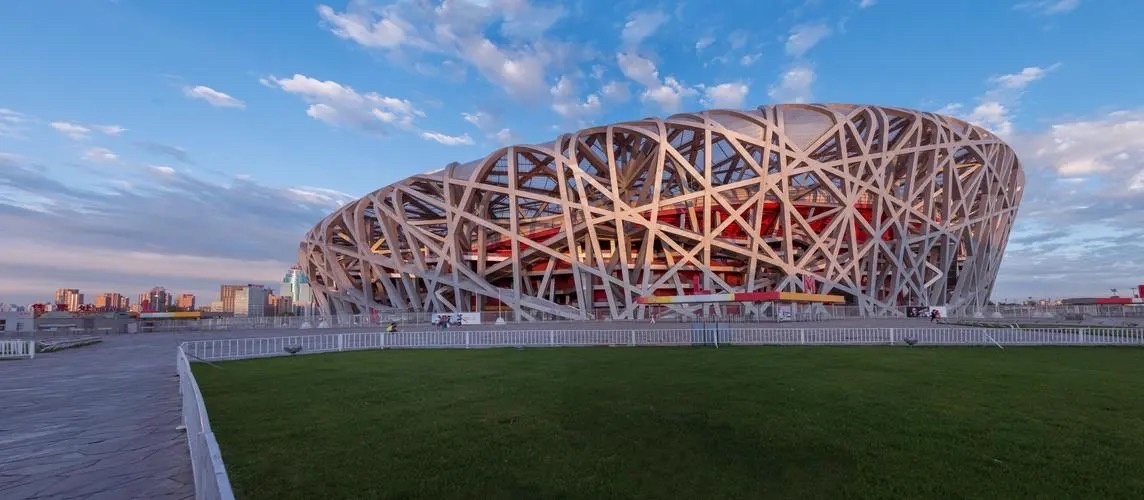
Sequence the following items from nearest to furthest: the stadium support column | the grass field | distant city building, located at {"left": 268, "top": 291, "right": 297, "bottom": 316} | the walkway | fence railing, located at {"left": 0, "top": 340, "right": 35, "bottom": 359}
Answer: the grass field → the walkway → fence railing, located at {"left": 0, "top": 340, "right": 35, "bottom": 359} → the stadium support column → distant city building, located at {"left": 268, "top": 291, "right": 297, "bottom": 316}

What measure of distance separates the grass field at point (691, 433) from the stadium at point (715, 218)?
31.7 meters

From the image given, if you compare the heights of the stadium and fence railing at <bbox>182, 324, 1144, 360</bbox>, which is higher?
the stadium

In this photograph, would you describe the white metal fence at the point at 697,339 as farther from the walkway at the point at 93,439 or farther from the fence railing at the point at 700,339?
the walkway at the point at 93,439

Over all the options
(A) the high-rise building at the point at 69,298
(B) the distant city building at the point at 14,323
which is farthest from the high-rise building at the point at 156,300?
(B) the distant city building at the point at 14,323

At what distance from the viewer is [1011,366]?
45.8 ft

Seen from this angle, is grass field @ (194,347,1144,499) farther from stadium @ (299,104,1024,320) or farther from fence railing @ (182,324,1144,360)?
stadium @ (299,104,1024,320)

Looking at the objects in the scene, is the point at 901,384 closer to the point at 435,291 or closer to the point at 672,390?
the point at 672,390

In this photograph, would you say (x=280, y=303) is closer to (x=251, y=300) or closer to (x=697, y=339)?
(x=251, y=300)

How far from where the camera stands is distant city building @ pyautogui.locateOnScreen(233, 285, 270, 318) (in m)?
148

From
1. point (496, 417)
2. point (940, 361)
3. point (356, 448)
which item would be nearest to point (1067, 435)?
point (496, 417)

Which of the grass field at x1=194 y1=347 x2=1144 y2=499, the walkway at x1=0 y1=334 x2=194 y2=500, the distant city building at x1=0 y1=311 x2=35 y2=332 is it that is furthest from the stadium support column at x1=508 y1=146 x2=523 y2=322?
the distant city building at x1=0 y1=311 x2=35 y2=332

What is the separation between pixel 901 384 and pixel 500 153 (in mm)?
40517

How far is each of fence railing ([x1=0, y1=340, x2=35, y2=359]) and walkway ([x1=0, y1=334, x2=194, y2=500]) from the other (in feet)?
33.0

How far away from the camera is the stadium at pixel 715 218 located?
4466cm
